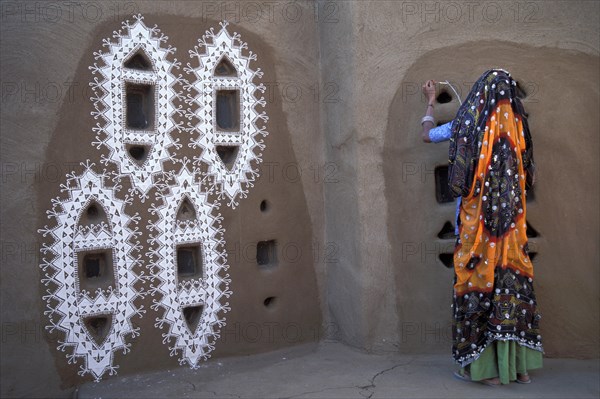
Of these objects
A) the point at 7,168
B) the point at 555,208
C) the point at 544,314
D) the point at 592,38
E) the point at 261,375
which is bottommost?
the point at 261,375

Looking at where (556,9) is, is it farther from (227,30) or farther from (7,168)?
(7,168)

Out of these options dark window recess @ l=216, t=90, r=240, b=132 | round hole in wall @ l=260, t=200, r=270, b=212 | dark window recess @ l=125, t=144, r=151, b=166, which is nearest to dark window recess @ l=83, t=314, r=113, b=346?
dark window recess @ l=125, t=144, r=151, b=166

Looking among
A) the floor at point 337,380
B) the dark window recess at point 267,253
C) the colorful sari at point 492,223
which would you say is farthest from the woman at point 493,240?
the dark window recess at point 267,253

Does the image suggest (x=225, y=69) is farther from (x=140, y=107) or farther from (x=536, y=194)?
(x=536, y=194)

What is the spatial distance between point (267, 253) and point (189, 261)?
58 cm

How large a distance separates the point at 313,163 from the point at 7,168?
200 cm

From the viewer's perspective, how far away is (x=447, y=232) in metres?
4.27

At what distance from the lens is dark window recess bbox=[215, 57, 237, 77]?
13.6 ft

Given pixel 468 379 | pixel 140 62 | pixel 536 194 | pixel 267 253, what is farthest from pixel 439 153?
pixel 140 62

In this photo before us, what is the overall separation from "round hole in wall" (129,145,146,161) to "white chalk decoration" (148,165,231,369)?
0.74 feet

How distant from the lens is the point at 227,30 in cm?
413

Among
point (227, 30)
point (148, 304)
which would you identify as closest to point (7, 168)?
point (148, 304)

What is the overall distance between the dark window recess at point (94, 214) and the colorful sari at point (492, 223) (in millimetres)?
2046

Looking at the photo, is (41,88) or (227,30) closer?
(41,88)
